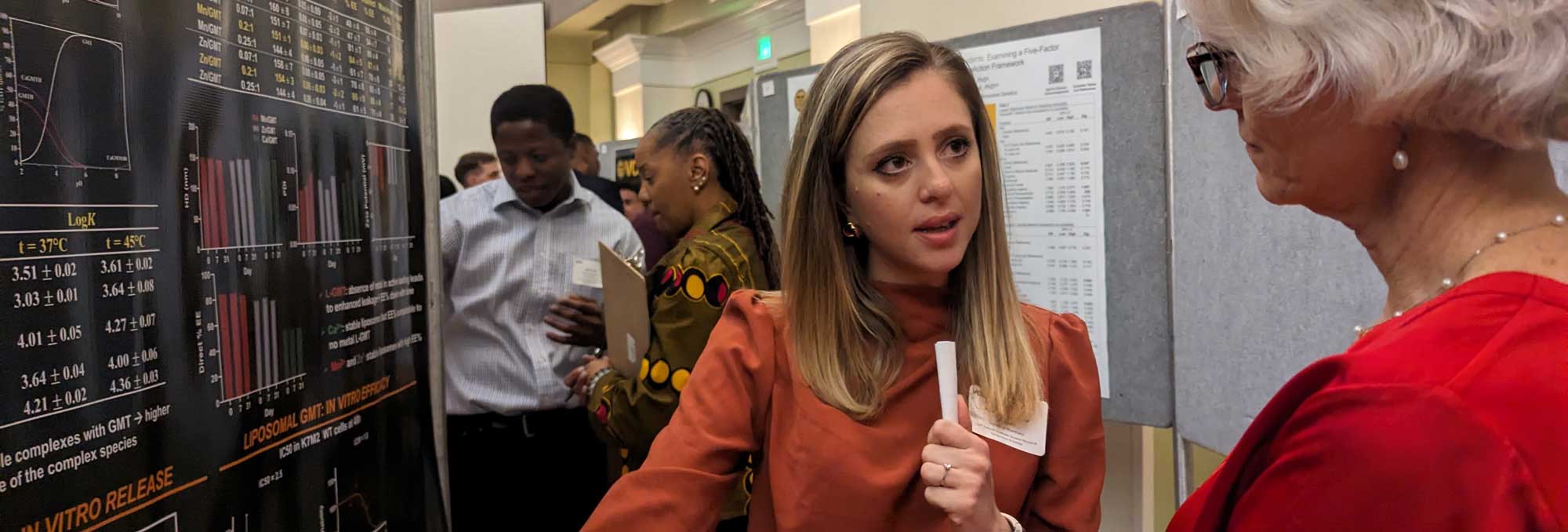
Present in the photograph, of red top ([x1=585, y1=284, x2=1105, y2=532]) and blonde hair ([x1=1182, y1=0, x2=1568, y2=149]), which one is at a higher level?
blonde hair ([x1=1182, y1=0, x2=1568, y2=149])

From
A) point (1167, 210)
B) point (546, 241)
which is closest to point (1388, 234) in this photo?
point (1167, 210)

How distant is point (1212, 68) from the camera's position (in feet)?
2.79

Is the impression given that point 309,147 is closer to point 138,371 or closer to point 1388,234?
point 138,371

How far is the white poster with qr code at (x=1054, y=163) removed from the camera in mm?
2186

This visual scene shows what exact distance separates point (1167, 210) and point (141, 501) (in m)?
1.95

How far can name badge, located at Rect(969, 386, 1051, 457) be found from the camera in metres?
1.08

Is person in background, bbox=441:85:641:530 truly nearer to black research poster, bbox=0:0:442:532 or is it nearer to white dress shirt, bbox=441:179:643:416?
white dress shirt, bbox=441:179:643:416

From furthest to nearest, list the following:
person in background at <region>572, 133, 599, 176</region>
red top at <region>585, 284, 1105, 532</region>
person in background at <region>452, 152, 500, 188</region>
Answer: person in background at <region>452, 152, 500, 188</region>
person in background at <region>572, 133, 599, 176</region>
red top at <region>585, 284, 1105, 532</region>

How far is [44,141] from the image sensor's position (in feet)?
2.48

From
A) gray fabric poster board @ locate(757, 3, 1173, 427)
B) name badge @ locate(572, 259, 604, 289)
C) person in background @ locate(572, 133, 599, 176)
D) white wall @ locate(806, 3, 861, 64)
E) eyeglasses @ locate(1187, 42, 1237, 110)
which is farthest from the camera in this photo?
person in background @ locate(572, 133, 599, 176)

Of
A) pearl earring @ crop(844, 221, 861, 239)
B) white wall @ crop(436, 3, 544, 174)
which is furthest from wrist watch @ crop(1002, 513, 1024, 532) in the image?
white wall @ crop(436, 3, 544, 174)

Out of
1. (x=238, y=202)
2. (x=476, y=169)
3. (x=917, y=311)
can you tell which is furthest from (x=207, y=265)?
(x=476, y=169)

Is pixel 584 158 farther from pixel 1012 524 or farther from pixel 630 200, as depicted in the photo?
pixel 1012 524

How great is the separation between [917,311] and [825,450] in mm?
225
